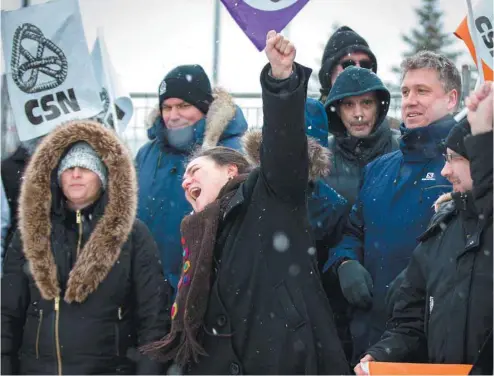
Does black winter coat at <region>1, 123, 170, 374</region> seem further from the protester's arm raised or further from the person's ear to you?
the protester's arm raised

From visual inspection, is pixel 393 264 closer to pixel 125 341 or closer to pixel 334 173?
pixel 334 173

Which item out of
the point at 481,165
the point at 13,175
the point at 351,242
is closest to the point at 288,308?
the point at 481,165

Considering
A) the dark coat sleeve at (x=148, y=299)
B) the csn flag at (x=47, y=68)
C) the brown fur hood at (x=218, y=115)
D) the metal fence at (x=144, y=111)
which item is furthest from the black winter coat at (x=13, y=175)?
the metal fence at (x=144, y=111)

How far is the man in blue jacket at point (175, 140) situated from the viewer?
4633 mm

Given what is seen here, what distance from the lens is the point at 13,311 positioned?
398 centimetres

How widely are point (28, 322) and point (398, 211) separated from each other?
71.9 inches

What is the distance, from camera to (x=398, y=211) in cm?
379

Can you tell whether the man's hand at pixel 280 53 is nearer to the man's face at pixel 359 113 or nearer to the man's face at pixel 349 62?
the man's face at pixel 359 113

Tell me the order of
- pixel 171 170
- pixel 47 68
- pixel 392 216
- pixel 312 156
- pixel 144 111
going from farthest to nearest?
1. pixel 144 111
2. pixel 47 68
3. pixel 171 170
4. pixel 392 216
5. pixel 312 156

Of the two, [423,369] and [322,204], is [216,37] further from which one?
[423,369]

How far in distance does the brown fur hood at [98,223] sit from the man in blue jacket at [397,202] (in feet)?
3.52

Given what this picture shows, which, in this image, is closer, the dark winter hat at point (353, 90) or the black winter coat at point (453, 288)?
the black winter coat at point (453, 288)

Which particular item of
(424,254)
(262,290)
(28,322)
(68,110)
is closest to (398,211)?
(424,254)

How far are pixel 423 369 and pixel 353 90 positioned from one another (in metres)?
2.01
